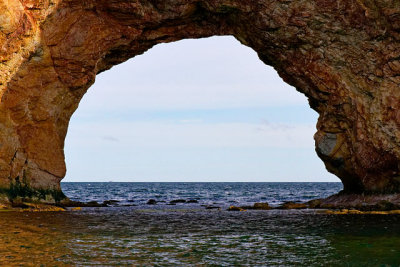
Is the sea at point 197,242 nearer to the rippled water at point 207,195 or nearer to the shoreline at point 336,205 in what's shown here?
the shoreline at point 336,205

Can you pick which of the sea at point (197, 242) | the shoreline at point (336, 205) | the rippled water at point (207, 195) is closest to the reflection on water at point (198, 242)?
the sea at point (197, 242)

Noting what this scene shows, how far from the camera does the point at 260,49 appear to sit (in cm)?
3828

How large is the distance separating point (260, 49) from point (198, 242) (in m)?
24.5

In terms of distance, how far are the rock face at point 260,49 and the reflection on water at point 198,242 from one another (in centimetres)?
1037

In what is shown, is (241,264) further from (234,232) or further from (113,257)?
(234,232)

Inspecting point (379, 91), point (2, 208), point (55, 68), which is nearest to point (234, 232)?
point (2, 208)

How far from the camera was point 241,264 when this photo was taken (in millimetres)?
13180

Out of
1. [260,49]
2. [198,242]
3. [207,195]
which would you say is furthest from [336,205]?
[207,195]

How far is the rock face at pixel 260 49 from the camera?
32938 mm

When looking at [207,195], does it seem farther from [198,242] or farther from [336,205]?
[198,242]

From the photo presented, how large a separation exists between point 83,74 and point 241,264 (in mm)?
27831

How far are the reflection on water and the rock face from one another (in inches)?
408

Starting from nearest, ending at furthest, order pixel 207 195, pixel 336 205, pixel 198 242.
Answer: pixel 198 242
pixel 336 205
pixel 207 195

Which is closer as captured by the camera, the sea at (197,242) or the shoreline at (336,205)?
the sea at (197,242)
